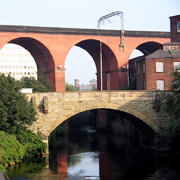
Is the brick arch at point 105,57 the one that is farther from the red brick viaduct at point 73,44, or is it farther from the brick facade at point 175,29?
the brick facade at point 175,29

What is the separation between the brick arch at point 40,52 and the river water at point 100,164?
16.7 meters

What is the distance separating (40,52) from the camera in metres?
65.9

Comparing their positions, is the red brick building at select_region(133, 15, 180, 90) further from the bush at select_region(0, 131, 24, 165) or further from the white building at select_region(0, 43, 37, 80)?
the white building at select_region(0, 43, 37, 80)

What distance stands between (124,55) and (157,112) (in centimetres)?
2550

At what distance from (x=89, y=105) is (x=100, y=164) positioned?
6.51m

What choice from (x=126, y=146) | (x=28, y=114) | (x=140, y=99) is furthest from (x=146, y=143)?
(x=28, y=114)

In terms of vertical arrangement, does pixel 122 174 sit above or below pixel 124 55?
below

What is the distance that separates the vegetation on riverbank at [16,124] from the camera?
119 ft

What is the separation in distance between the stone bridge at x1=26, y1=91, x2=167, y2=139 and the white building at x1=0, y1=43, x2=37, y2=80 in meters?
95.7

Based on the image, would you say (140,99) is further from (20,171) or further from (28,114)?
(20,171)

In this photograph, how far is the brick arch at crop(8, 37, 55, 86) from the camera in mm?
63597

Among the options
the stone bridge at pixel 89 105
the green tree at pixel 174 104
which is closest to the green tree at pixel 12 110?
the stone bridge at pixel 89 105

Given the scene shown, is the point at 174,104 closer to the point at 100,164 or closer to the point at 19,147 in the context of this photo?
the point at 100,164

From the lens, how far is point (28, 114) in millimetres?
38531
